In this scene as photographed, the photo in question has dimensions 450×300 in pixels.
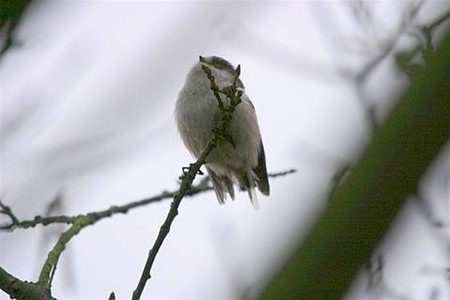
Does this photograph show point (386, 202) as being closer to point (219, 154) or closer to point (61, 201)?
point (61, 201)

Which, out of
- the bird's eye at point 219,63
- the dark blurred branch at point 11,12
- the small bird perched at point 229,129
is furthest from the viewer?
the bird's eye at point 219,63

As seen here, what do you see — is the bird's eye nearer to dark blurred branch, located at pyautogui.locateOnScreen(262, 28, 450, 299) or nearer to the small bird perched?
the small bird perched

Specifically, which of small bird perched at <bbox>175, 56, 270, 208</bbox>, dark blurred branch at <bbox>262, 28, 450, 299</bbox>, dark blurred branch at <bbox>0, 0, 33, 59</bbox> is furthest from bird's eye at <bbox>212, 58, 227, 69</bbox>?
dark blurred branch at <bbox>262, 28, 450, 299</bbox>

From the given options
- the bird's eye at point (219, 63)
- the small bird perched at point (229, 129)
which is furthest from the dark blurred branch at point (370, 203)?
the bird's eye at point (219, 63)

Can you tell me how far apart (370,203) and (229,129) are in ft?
10.4

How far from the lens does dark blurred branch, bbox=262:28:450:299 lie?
59cm

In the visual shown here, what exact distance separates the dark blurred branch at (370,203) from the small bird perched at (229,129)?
10.2ft

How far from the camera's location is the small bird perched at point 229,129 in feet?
12.8

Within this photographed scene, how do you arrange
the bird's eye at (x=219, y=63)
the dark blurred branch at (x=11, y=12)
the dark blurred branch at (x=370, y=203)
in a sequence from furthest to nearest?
1. the bird's eye at (x=219, y=63)
2. the dark blurred branch at (x=11, y=12)
3. the dark blurred branch at (x=370, y=203)

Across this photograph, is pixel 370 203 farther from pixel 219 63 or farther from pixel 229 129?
pixel 219 63

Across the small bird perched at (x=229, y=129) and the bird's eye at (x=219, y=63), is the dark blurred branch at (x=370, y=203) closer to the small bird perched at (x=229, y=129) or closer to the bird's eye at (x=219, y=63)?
the small bird perched at (x=229, y=129)

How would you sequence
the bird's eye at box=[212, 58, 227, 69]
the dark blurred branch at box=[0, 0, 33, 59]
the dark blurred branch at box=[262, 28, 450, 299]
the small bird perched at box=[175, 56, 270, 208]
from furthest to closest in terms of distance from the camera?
the bird's eye at box=[212, 58, 227, 69] → the small bird perched at box=[175, 56, 270, 208] → the dark blurred branch at box=[0, 0, 33, 59] → the dark blurred branch at box=[262, 28, 450, 299]

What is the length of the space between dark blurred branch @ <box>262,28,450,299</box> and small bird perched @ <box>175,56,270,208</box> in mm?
3123

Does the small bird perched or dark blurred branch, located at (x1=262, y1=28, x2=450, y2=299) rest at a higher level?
the small bird perched
